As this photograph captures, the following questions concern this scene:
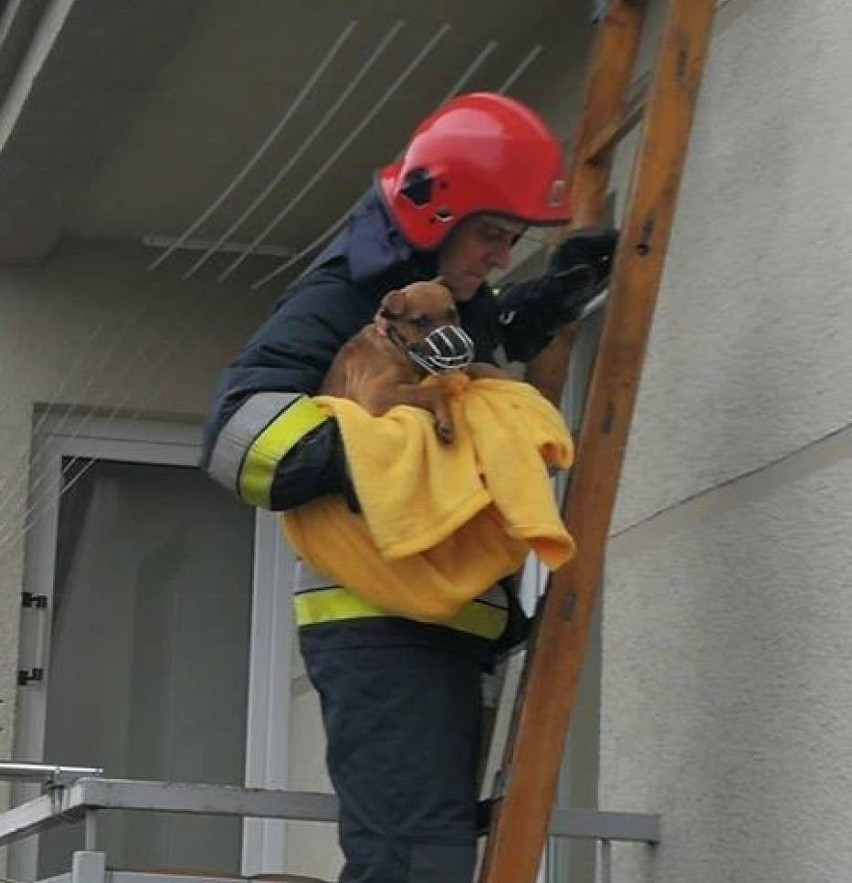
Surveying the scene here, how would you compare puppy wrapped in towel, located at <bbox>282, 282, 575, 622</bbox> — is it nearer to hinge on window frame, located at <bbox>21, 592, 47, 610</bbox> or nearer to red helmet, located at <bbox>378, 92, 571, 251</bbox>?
red helmet, located at <bbox>378, 92, 571, 251</bbox>

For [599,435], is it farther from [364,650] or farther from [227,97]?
[227,97]

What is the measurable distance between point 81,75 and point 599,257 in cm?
208

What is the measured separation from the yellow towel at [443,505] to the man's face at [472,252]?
24 centimetres

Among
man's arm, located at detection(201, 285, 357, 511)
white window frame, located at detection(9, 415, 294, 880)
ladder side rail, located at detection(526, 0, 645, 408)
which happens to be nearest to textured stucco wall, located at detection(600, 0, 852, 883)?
ladder side rail, located at detection(526, 0, 645, 408)

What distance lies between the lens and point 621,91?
15.1ft

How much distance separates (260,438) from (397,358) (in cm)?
24

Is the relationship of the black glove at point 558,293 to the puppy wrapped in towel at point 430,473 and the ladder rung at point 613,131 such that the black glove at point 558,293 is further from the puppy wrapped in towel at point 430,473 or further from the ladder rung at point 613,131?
the puppy wrapped in towel at point 430,473

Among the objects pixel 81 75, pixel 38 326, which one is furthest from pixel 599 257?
pixel 38 326

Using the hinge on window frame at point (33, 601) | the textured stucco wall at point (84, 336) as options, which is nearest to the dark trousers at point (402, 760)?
the textured stucco wall at point (84, 336)

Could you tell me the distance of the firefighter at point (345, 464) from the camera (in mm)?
3771

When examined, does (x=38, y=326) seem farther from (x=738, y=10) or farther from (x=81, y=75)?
(x=738, y=10)

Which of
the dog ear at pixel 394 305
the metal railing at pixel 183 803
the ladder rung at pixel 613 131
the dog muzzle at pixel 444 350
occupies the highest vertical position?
the ladder rung at pixel 613 131

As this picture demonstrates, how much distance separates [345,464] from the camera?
3744 mm

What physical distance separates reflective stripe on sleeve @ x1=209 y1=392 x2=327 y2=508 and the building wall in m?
0.85
